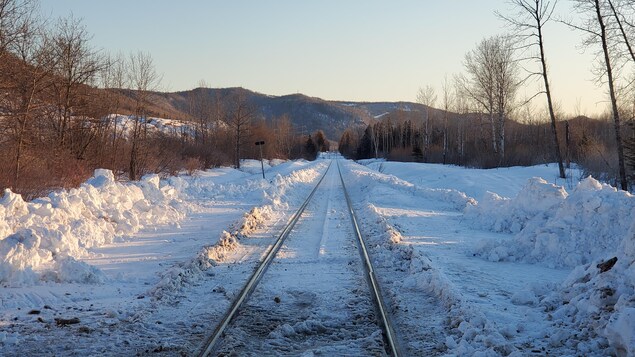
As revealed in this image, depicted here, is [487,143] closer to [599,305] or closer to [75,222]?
[75,222]

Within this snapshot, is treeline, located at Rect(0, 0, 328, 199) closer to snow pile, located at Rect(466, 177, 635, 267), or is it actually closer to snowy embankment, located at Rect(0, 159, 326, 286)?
snowy embankment, located at Rect(0, 159, 326, 286)

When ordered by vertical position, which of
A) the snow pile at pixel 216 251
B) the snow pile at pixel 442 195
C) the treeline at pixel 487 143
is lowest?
the snow pile at pixel 216 251

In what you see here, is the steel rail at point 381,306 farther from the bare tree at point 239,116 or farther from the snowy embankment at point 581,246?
the bare tree at point 239,116

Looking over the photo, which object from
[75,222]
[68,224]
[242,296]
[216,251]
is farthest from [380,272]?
[75,222]

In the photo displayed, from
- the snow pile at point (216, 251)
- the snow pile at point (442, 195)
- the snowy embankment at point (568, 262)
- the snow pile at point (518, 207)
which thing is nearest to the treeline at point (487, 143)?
the snow pile at point (442, 195)

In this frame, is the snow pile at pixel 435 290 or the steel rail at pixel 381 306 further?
the steel rail at pixel 381 306

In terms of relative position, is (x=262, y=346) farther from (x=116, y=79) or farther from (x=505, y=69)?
(x=505, y=69)

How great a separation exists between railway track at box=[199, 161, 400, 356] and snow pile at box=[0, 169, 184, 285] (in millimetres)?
2999

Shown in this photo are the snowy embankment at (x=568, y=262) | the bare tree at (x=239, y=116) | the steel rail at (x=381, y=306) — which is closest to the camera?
the snowy embankment at (x=568, y=262)

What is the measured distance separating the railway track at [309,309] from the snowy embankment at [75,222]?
A: 80.5 inches

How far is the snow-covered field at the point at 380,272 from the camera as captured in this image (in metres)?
5.67

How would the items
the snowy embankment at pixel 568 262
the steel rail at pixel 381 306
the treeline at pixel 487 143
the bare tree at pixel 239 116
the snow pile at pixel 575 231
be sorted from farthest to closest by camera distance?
1. the bare tree at pixel 239 116
2. the treeline at pixel 487 143
3. the snow pile at pixel 575 231
4. the steel rail at pixel 381 306
5. the snowy embankment at pixel 568 262

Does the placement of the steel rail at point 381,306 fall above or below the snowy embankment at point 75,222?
below

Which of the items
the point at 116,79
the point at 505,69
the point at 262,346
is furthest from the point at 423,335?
the point at 505,69
